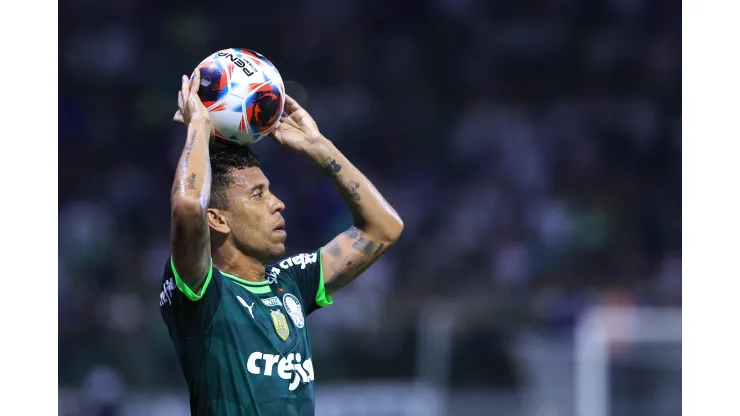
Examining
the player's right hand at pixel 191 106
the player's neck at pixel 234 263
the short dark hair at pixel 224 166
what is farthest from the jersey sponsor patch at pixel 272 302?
the player's right hand at pixel 191 106

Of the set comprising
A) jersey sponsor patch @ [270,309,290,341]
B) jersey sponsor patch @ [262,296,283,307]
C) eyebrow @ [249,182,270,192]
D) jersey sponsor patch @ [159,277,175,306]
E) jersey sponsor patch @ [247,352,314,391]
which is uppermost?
eyebrow @ [249,182,270,192]

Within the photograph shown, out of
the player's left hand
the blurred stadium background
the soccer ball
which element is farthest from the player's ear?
the blurred stadium background

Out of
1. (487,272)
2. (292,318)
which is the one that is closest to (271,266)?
(292,318)

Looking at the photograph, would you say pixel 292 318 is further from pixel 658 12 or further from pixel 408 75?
pixel 658 12

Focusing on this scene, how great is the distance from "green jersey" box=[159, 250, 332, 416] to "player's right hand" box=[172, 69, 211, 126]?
561 mm

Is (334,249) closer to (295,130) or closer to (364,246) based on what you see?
(364,246)

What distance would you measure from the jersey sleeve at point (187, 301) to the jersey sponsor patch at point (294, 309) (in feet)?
1.33

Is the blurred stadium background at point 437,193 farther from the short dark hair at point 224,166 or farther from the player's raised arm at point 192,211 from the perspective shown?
the player's raised arm at point 192,211

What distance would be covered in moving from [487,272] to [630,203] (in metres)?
2.57

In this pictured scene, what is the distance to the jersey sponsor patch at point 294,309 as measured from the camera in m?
4.17

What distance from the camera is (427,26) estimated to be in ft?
51.7

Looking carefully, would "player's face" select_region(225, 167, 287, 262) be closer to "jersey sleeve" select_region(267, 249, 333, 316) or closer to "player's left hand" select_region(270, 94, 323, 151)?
"jersey sleeve" select_region(267, 249, 333, 316)

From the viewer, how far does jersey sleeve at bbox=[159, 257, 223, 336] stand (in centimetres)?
371

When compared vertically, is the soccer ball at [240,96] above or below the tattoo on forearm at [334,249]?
above
